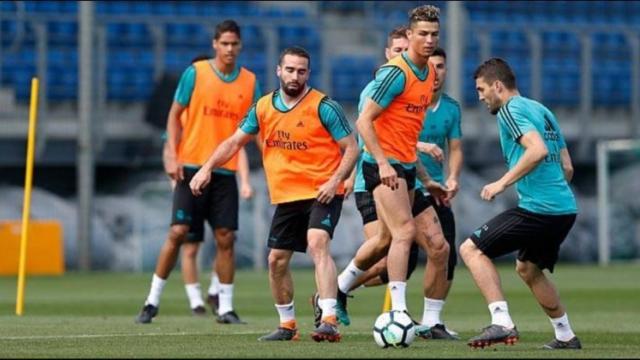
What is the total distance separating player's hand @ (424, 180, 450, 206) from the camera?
1212cm

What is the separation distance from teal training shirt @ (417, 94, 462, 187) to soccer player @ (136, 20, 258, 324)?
216 centimetres

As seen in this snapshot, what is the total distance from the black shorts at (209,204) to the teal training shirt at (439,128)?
2.17 metres

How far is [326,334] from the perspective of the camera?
1051 centimetres

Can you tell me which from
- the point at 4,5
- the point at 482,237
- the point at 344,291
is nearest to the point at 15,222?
the point at 4,5

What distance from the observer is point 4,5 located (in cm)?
2523

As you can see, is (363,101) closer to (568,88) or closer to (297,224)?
(297,224)

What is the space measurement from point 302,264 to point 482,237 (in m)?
18.0

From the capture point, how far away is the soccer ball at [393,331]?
32.6 ft

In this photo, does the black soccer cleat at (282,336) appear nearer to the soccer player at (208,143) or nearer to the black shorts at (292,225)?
the black shorts at (292,225)

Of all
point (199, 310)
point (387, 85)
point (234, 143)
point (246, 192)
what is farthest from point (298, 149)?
point (199, 310)

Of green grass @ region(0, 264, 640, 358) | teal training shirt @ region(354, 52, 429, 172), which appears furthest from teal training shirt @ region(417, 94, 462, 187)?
teal training shirt @ region(354, 52, 429, 172)

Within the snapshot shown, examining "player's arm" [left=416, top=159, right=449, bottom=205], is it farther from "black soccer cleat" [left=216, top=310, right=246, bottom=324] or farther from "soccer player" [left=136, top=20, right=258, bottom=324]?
"soccer player" [left=136, top=20, right=258, bottom=324]

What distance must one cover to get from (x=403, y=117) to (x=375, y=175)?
44 cm

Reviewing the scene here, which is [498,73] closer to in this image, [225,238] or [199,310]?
[225,238]
